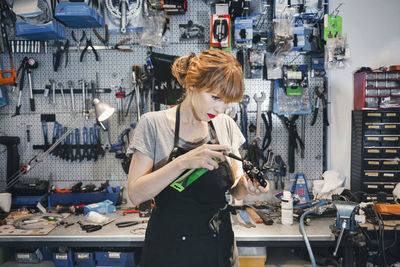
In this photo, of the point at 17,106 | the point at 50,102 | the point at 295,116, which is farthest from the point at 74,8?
the point at 295,116

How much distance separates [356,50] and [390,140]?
0.95 m

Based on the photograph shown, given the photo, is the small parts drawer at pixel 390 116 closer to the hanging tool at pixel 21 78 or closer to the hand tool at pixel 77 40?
the hand tool at pixel 77 40

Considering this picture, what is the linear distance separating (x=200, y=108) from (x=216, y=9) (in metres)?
1.76

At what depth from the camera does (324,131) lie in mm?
2783

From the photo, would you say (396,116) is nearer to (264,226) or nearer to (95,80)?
(264,226)

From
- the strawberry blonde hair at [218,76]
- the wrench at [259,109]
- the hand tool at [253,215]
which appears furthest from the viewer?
the wrench at [259,109]

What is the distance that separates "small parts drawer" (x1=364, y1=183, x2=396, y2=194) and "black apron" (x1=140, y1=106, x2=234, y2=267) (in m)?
1.77

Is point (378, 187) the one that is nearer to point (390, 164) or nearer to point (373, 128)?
point (390, 164)


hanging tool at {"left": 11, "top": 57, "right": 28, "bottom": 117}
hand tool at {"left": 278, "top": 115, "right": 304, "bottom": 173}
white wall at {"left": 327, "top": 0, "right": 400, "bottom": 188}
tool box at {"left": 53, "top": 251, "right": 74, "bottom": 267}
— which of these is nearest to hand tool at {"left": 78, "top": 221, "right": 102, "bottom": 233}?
tool box at {"left": 53, "top": 251, "right": 74, "bottom": 267}

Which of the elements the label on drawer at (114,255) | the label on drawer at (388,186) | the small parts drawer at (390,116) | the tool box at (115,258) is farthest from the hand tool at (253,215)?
the small parts drawer at (390,116)

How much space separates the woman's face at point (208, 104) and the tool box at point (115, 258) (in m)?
1.44

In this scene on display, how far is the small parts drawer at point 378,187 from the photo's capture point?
2475mm

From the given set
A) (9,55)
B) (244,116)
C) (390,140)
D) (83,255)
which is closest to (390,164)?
(390,140)

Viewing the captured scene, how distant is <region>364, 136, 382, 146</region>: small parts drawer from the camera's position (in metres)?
2.47
